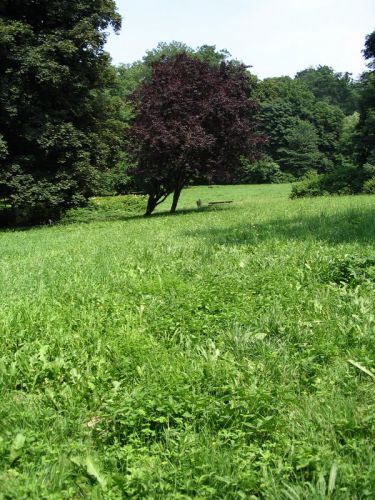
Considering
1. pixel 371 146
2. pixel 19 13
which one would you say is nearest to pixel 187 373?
pixel 19 13

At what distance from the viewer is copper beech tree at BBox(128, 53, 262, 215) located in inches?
773

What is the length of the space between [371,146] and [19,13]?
24.7m

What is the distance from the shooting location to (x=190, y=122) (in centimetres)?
1964

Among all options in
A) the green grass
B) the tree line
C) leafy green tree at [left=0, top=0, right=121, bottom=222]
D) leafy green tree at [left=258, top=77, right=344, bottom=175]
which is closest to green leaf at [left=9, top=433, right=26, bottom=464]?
the green grass

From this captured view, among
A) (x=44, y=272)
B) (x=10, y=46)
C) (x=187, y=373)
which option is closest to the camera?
(x=187, y=373)

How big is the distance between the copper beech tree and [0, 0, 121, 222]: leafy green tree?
114 inches

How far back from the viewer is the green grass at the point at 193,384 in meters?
2.21

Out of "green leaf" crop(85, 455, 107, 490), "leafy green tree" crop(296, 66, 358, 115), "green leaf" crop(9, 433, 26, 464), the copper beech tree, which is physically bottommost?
"green leaf" crop(85, 455, 107, 490)

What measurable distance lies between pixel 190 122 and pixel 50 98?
7.19m

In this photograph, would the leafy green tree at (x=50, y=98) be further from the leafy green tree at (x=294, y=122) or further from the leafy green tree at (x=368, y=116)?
the leafy green tree at (x=294, y=122)

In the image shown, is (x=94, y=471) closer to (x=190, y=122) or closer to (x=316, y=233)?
(x=316, y=233)

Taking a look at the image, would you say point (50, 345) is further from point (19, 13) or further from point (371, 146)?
point (371, 146)

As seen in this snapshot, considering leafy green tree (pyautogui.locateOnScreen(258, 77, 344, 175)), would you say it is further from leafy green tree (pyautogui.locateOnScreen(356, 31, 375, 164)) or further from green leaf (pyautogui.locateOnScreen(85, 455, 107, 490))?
green leaf (pyautogui.locateOnScreen(85, 455, 107, 490))

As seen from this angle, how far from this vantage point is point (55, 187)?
67.9ft
